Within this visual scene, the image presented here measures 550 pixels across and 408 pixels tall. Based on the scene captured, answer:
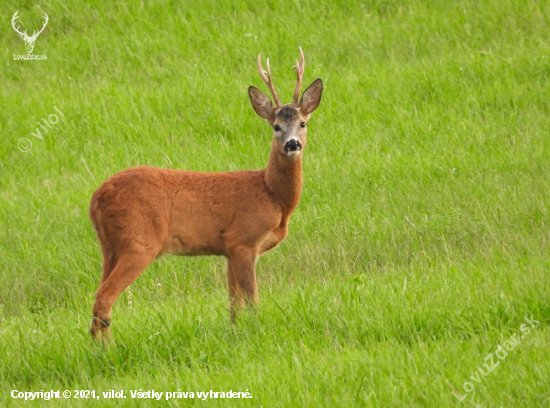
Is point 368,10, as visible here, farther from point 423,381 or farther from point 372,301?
point 423,381

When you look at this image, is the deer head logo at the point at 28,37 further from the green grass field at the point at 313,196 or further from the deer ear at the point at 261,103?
the deer ear at the point at 261,103

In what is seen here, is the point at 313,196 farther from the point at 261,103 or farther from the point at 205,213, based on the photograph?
the point at 205,213

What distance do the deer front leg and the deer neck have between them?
19.8 inches

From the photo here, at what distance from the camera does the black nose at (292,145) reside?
6762mm

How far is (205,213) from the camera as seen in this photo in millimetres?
6711

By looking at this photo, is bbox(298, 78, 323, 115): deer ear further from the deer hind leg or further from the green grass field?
the deer hind leg

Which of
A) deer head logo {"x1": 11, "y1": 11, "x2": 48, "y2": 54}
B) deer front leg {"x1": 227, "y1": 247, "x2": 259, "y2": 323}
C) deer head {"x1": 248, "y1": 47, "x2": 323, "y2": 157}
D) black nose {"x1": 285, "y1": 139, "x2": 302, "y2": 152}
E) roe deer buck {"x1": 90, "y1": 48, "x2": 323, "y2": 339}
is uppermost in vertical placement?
deer head logo {"x1": 11, "y1": 11, "x2": 48, "y2": 54}

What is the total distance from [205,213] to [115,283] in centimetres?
89

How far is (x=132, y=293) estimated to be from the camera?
7.58 metres

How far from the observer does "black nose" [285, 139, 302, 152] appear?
6762mm

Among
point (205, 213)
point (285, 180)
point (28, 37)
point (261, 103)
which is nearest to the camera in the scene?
point (205, 213)

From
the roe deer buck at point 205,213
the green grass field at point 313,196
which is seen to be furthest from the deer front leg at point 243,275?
the green grass field at point 313,196

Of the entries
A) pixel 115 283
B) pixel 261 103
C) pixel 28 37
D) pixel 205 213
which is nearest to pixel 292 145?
pixel 261 103

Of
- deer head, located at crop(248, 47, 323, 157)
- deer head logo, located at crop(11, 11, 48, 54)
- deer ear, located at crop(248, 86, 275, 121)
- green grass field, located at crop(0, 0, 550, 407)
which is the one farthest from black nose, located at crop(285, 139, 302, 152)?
deer head logo, located at crop(11, 11, 48, 54)
